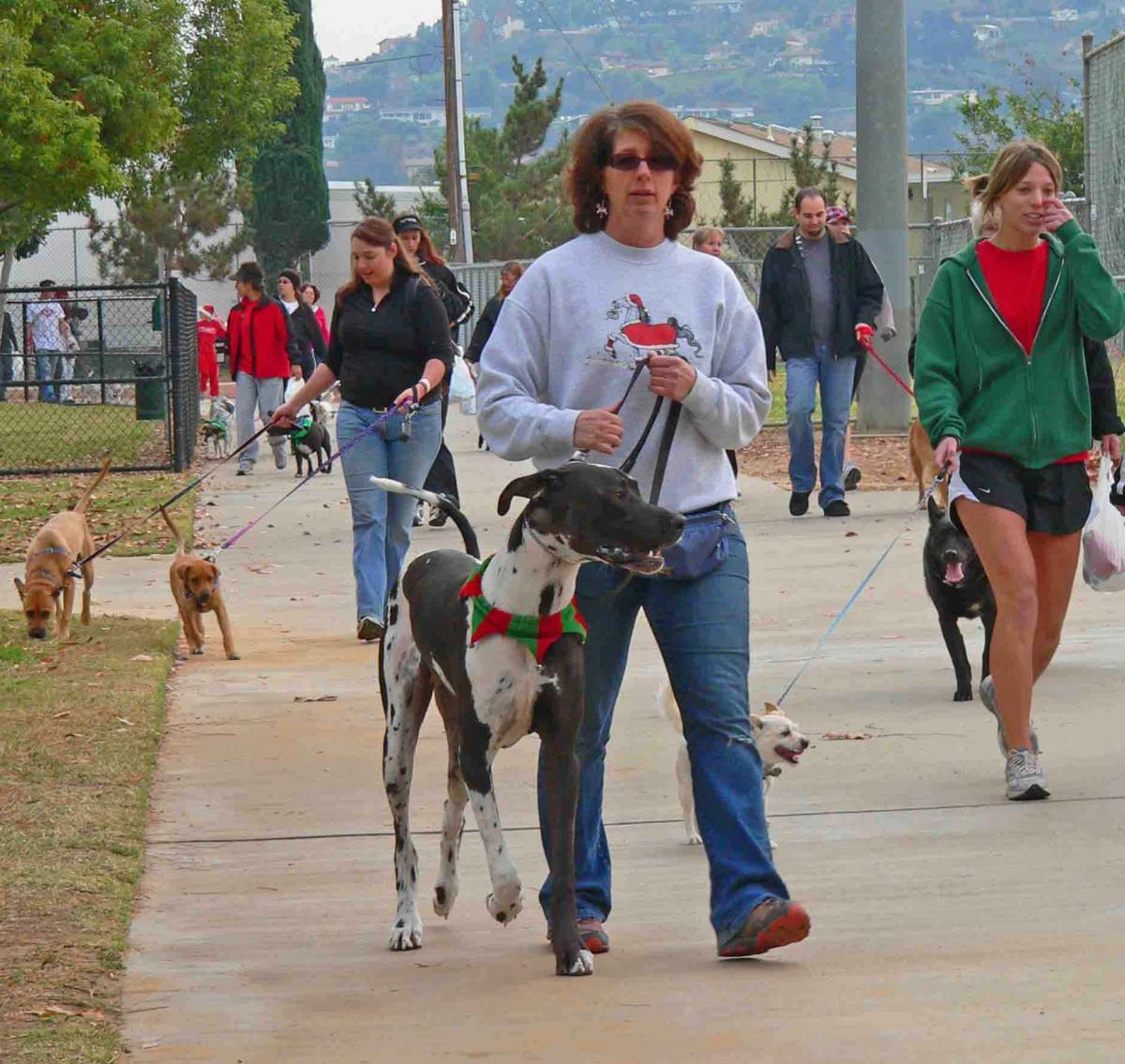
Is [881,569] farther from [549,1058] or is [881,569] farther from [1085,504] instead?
[549,1058]

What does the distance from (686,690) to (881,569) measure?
23.0 ft

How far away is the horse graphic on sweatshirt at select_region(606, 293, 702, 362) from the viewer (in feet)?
15.9

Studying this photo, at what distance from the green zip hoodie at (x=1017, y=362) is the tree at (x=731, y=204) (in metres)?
40.2

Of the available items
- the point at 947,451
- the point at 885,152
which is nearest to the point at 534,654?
the point at 947,451

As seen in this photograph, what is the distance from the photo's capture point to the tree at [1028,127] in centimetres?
4503

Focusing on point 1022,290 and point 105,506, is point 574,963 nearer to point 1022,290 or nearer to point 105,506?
point 1022,290

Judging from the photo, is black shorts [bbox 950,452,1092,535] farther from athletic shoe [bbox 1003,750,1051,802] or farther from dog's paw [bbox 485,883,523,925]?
dog's paw [bbox 485,883,523,925]

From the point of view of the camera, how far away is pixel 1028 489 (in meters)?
6.53

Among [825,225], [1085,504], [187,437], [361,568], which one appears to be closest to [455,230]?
[187,437]

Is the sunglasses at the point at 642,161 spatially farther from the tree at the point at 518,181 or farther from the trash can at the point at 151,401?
the tree at the point at 518,181

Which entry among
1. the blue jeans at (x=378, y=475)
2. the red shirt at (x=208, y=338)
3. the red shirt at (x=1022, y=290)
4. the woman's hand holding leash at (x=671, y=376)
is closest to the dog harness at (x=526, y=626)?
the woman's hand holding leash at (x=671, y=376)

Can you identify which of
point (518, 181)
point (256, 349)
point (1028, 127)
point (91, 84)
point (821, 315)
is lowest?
point (256, 349)

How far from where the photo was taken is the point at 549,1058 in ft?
14.1

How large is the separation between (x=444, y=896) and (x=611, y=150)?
6.20 feet
